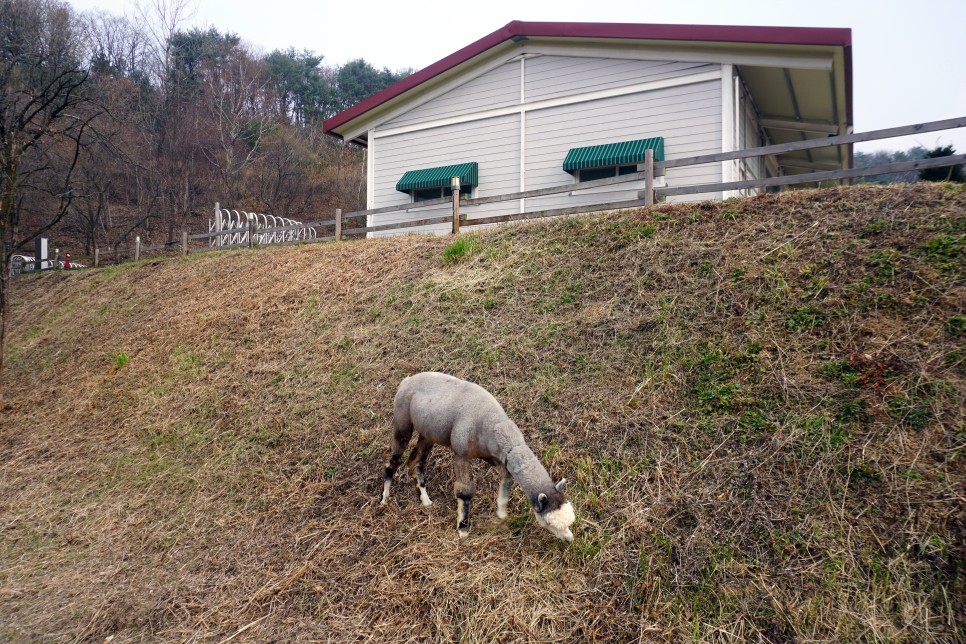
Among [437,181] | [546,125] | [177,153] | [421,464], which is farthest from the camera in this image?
[177,153]

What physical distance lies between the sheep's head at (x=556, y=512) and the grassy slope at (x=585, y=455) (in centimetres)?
29

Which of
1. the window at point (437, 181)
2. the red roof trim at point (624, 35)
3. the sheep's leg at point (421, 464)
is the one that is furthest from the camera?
the window at point (437, 181)

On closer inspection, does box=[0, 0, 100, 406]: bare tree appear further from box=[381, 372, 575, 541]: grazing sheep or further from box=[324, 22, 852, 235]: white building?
box=[381, 372, 575, 541]: grazing sheep

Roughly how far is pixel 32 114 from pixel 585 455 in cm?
1322

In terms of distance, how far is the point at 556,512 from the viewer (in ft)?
14.7

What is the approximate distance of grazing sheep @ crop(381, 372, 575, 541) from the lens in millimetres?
4566

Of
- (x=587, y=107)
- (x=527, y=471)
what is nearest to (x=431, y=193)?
(x=587, y=107)

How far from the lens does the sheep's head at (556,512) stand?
14.7 ft

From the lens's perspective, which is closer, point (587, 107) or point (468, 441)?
point (468, 441)

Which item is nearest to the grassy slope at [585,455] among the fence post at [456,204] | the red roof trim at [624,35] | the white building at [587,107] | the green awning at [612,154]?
the fence post at [456,204]

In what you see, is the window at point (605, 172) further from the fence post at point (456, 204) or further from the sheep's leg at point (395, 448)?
the sheep's leg at point (395, 448)

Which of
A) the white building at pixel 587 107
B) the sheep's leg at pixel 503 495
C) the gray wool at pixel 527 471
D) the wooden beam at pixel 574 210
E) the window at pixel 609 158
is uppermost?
the white building at pixel 587 107

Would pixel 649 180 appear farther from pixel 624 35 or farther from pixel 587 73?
pixel 587 73

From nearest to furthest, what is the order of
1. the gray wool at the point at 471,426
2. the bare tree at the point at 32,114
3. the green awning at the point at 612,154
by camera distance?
the gray wool at the point at 471,426 → the bare tree at the point at 32,114 → the green awning at the point at 612,154
